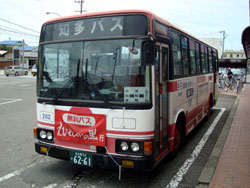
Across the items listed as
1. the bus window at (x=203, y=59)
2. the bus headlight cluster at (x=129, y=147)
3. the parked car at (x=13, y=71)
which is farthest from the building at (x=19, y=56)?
the bus headlight cluster at (x=129, y=147)

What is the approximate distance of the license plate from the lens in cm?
407

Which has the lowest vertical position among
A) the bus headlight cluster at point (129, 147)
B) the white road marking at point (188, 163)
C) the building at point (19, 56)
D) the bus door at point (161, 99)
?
the white road marking at point (188, 163)

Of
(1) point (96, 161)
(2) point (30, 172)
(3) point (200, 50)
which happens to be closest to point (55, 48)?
(1) point (96, 161)

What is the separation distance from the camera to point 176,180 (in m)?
4.53

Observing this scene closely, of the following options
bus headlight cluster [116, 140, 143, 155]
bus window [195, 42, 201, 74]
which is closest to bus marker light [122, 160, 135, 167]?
bus headlight cluster [116, 140, 143, 155]

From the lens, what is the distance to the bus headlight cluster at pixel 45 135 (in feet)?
14.7

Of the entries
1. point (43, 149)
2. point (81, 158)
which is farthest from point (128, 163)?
point (43, 149)

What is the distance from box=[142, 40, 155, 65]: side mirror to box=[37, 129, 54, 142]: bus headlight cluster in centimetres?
209

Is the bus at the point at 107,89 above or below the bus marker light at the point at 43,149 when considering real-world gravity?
above

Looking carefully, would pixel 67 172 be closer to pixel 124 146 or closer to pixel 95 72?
pixel 124 146

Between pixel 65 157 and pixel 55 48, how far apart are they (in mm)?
1870

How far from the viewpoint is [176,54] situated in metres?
5.29

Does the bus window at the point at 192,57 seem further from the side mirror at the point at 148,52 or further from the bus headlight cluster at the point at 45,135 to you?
the bus headlight cluster at the point at 45,135

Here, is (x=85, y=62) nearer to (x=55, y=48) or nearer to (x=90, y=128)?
(x=55, y=48)
